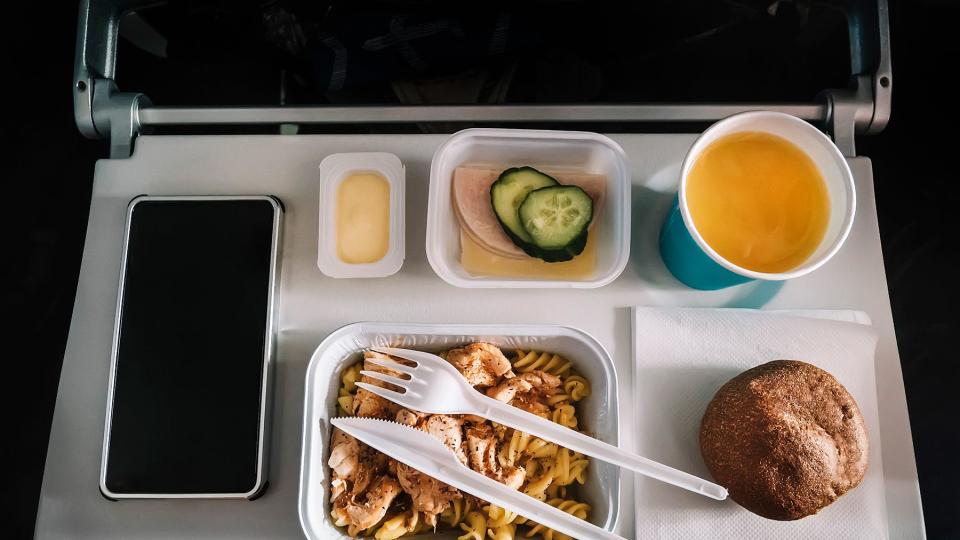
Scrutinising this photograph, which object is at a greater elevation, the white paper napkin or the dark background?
the dark background

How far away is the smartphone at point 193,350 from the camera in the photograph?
954 millimetres

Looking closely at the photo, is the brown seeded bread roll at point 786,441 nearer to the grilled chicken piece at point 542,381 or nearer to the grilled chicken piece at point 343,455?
the grilled chicken piece at point 542,381

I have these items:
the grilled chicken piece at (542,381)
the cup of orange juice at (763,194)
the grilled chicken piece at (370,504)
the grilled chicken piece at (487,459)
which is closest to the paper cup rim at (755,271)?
the cup of orange juice at (763,194)

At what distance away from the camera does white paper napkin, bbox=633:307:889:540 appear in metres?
0.96

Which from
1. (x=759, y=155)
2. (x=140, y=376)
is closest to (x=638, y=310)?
(x=759, y=155)

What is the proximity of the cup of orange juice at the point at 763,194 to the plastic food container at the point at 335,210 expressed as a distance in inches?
16.1

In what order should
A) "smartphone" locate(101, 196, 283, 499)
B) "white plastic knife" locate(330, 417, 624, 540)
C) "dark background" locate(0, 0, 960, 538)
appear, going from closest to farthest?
"white plastic knife" locate(330, 417, 624, 540), "smartphone" locate(101, 196, 283, 499), "dark background" locate(0, 0, 960, 538)

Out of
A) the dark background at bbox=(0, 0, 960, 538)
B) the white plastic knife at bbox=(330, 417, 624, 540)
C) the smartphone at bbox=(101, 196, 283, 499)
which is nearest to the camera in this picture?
the white plastic knife at bbox=(330, 417, 624, 540)

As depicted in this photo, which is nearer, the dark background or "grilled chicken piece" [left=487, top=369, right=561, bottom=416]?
"grilled chicken piece" [left=487, top=369, right=561, bottom=416]

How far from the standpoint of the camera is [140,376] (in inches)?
38.5

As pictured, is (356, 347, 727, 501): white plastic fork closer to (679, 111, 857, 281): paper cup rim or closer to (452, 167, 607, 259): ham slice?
(452, 167, 607, 259): ham slice

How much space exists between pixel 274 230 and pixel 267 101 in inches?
26.7

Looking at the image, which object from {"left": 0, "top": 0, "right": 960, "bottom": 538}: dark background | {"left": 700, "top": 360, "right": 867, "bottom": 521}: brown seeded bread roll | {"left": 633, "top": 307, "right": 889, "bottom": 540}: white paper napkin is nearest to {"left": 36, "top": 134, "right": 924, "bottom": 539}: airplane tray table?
{"left": 633, "top": 307, "right": 889, "bottom": 540}: white paper napkin

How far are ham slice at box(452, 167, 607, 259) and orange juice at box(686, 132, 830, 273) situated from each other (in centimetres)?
16
